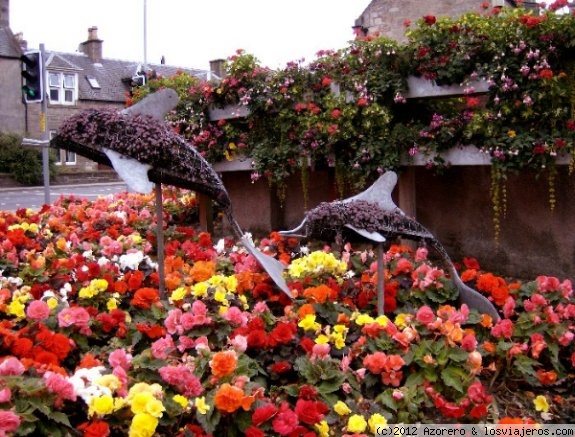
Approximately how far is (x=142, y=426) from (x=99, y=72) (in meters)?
29.5

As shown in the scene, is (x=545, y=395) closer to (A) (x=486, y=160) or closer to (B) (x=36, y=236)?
(A) (x=486, y=160)

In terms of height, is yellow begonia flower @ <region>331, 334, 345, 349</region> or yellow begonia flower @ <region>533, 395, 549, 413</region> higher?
yellow begonia flower @ <region>331, 334, 345, 349</region>

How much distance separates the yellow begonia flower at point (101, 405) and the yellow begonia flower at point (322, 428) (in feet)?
2.55

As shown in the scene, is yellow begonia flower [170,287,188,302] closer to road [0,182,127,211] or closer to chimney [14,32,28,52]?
road [0,182,127,211]

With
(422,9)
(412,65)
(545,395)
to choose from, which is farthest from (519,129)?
(422,9)

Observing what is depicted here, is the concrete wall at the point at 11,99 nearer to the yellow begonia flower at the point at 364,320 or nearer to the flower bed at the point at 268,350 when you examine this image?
the flower bed at the point at 268,350

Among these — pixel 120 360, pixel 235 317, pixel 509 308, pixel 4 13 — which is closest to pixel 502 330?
pixel 509 308

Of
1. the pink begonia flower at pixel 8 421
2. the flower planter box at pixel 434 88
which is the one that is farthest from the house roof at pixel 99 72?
the pink begonia flower at pixel 8 421

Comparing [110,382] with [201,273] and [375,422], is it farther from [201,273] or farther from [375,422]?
[201,273]

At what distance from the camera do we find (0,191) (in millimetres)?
21594

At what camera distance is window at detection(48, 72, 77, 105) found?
27.5 meters

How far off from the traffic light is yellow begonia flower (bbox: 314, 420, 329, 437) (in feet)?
26.3

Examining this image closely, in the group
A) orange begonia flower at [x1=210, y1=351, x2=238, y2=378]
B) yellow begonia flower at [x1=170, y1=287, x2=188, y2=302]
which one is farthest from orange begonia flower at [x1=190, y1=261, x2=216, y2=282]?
orange begonia flower at [x1=210, y1=351, x2=238, y2=378]

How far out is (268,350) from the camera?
9.80ft
